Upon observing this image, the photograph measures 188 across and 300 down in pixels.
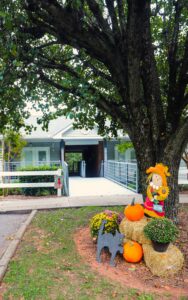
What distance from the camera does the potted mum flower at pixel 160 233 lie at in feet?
14.4

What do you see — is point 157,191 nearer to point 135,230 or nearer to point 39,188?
point 135,230

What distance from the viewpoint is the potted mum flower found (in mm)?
4375

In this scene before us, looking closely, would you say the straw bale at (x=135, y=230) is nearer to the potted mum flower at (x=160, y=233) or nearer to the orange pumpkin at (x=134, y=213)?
the orange pumpkin at (x=134, y=213)

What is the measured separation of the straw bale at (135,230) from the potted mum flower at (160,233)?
0.22 metres

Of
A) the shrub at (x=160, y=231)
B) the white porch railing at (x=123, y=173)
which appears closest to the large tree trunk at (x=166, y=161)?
the shrub at (x=160, y=231)

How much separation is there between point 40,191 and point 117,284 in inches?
326

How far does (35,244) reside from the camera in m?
5.52

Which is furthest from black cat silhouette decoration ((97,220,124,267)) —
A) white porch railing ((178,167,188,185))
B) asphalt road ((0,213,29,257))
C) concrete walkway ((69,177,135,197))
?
white porch railing ((178,167,188,185))

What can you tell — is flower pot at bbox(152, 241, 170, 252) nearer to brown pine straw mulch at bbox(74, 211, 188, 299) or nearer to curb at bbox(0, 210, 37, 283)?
brown pine straw mulch at bbox(74, 211, 188, 299)

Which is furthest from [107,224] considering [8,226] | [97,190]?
[97,190]

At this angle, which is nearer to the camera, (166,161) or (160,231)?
(160,231)

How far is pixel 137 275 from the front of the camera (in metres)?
4.36

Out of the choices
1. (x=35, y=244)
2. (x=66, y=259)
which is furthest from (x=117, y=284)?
(x=35, y=244)

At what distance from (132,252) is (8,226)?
3906 mm
